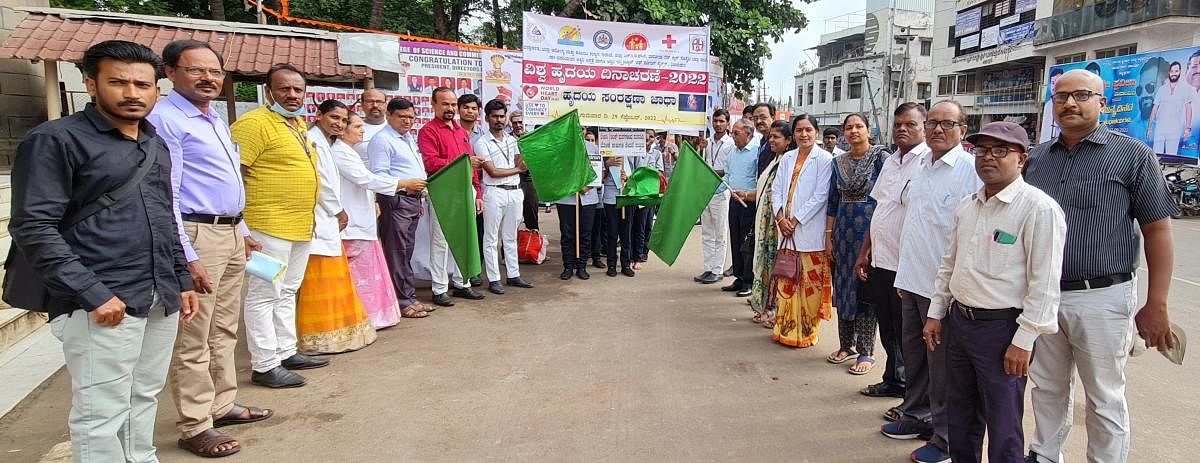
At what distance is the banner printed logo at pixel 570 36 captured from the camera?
21.6 feet

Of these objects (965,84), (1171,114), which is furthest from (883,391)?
(965,84)

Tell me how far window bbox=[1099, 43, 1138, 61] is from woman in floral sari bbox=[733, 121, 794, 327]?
950 inches

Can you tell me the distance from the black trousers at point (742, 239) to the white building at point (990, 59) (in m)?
23.9

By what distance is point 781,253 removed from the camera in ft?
15.0

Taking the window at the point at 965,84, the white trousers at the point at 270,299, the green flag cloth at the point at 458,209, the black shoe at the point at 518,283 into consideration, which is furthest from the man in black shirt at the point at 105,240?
the window at the point at 965,84

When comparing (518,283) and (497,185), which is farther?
(518,283)

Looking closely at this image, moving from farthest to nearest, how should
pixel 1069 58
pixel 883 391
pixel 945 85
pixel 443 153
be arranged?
1. pixel 945 85
2. pixel 1069 58
3. pixel 443 153
4. pixel 883 391

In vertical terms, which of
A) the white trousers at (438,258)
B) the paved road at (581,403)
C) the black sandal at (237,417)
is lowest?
the paved road at (581,403)

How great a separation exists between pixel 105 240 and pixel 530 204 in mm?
6078

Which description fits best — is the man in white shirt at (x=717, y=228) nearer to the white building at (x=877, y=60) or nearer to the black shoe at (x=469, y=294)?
the black shoe at (x=469, y=294)

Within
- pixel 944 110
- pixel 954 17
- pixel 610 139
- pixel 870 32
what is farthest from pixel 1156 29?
pixel 944 110

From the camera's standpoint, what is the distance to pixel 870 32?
1340 inches

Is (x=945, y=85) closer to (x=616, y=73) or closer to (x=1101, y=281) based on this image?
(x=616, y=73)

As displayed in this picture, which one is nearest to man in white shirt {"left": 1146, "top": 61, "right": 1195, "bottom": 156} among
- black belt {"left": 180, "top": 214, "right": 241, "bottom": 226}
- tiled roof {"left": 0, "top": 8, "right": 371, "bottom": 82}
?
tiled roof {"left": 0, "top": 8, "right": 371, "bottom": 82}
